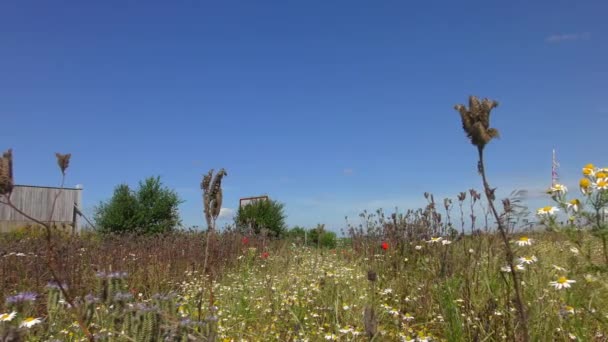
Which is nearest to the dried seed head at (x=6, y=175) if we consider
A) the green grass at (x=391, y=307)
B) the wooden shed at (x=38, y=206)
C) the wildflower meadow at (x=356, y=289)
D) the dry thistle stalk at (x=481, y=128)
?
the wildflower meadow at (x=356, y=289)

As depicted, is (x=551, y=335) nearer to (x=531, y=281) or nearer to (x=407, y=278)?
(x=531, y=281)

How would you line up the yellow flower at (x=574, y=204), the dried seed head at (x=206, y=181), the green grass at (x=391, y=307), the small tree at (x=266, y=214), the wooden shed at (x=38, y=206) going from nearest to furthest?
the dried seed head at (x=206, y=181) → the green grass at (x=391, y=307) → the yellow flower at (x=574, y=204) → the small tree at (x=266, y=214) → the wooden shed at (x=38, y=206)

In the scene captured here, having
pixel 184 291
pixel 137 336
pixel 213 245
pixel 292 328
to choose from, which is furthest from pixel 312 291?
pixel 213 245

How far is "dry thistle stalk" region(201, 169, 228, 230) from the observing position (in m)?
2.39

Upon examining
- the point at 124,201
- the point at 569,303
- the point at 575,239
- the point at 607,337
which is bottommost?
the point at 607,337

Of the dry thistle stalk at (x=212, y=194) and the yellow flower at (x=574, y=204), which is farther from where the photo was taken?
the yellow flower at (x=574, y=204)

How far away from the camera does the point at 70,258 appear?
6.53 metres

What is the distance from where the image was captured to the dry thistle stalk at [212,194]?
7.84ft

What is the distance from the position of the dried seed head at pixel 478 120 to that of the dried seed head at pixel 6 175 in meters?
1.62

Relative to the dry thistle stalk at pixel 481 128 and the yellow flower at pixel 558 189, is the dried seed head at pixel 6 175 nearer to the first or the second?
the dry thistle stalk at pixel 481 128

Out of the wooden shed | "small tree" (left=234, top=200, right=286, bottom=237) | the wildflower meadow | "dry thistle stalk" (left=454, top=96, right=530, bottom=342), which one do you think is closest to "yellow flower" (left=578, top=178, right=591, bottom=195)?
→ the wildflower meadow

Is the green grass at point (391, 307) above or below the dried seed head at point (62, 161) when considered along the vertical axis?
below

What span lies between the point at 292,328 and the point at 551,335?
6.27 ft

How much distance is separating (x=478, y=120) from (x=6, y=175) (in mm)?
1670
